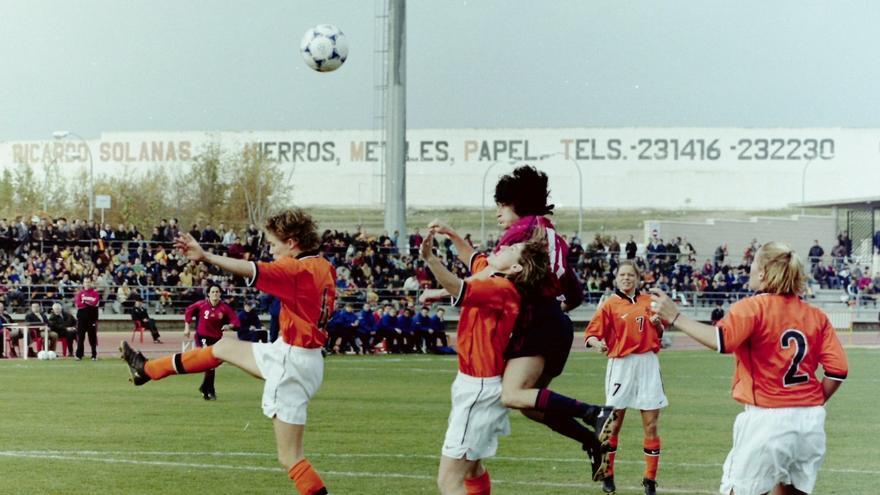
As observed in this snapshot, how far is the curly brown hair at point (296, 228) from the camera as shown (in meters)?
8.29

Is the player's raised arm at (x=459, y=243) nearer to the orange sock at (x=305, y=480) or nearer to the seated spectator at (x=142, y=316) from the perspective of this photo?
the orange sock at (x=305, y=480)

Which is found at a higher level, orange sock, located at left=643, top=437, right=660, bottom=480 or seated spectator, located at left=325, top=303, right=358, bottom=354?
orange sock, located at left=643, top=437, right=660, bottom=480

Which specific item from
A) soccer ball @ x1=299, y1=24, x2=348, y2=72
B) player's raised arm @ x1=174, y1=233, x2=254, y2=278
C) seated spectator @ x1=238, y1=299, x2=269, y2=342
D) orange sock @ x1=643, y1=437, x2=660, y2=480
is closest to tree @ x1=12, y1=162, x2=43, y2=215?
soccer ball @ x1=299, y1=24, x2=348, y2=72

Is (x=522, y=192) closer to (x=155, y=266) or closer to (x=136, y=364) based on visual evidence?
(x=136, y=364)

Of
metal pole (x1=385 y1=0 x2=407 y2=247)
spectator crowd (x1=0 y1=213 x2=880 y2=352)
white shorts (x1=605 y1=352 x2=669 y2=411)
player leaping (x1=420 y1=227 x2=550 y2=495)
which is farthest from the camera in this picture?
metal pole (x1=385 y1=0 x2=407 y2=247)

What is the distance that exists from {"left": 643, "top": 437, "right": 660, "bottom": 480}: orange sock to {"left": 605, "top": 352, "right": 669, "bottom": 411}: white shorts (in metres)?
0.43

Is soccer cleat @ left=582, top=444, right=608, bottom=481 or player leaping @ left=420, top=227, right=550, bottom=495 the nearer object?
player leaping @ left=420, top=227, right=550, bottom=495

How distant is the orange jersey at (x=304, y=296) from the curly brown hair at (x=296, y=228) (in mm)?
83

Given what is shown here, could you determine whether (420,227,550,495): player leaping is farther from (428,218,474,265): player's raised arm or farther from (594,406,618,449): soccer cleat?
(594,406,618,449): soccer cleat

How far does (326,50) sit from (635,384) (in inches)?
639

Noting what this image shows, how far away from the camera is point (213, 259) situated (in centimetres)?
740


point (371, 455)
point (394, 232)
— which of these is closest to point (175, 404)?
point (371, 455)

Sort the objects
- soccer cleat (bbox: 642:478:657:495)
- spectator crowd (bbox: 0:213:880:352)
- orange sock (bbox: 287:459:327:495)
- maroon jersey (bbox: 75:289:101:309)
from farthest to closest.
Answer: spectator crowd (bbox: 0:213:880:352) → maroon jersey (bbox: 75:289:101:309) → soccer cleat (bbox: 642:478:657:495) → orange sock (bbox: 287:459:327:495)

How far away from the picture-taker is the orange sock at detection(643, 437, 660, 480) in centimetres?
1053
